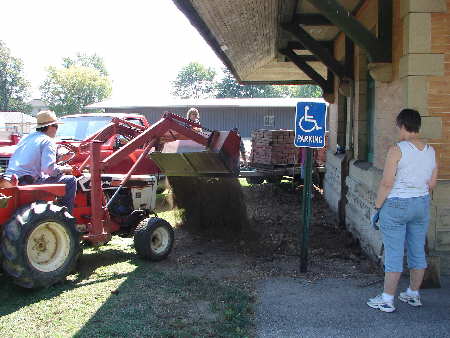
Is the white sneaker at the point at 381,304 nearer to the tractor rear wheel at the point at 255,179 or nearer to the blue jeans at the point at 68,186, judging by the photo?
the blue jeans at the point at 68,186

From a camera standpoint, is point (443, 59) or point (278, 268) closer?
point (443, 59)

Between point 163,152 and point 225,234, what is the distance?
1.71 m

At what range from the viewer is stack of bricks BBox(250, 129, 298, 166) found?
13.0m

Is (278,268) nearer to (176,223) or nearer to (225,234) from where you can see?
(225,234)

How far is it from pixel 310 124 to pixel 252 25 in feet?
9.62

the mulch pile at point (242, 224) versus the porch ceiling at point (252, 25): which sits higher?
the porch ceiling at point (252, 25)

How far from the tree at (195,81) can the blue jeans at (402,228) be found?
346 feet

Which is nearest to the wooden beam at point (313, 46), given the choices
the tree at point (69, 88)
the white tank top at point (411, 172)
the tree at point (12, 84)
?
the white tank top at point (411, 172)

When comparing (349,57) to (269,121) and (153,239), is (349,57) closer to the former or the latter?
(153,239)

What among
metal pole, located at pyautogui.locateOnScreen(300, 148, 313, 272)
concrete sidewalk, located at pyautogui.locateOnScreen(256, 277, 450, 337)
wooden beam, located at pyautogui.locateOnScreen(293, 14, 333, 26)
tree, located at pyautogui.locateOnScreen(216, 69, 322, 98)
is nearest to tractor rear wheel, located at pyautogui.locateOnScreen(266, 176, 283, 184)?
wooden beam, located at pyautogui.locateOnScreen(293, 14, 333, 26)

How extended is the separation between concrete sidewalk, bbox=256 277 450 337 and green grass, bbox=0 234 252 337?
268 mm

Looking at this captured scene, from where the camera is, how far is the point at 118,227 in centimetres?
686

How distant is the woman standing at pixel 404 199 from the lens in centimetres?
462

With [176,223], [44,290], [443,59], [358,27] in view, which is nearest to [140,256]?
[44,290]
